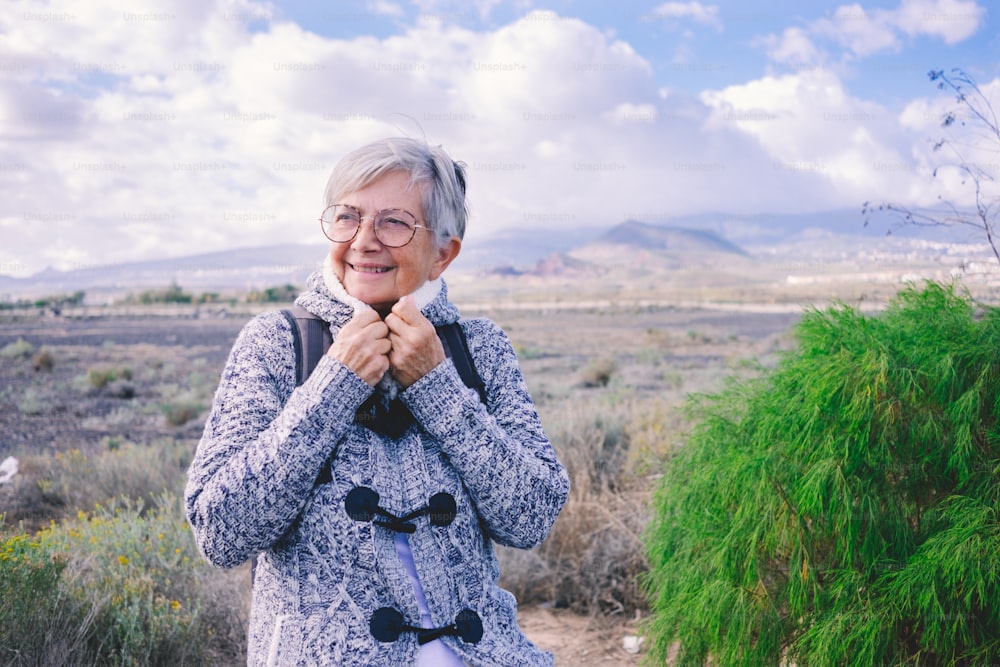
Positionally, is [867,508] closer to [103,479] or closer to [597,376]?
[103,479]

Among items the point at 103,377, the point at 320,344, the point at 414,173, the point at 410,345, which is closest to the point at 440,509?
the point at 410,345

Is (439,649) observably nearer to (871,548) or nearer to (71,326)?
(871,548)

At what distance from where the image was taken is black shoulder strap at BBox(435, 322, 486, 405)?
1.95 meters

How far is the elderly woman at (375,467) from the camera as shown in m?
1.66

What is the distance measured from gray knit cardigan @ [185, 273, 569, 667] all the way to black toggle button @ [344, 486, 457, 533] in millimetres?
16

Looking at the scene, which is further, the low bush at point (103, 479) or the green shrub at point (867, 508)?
the low bush at point (103, 479)

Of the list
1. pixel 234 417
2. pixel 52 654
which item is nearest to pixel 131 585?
pixel 52 654

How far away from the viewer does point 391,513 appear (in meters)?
1.72

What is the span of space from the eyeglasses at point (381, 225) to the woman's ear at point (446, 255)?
13 centimetres

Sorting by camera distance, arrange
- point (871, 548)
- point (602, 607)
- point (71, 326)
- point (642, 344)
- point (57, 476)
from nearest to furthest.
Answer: point (871, 548) → point (602, 607) → point (57, 476) → point (642, 344) → point (71, 326)

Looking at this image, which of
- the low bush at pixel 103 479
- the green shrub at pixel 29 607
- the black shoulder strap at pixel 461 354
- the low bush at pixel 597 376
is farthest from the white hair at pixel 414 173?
the low bush at pixel 597 376

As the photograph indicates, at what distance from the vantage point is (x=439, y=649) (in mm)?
1747

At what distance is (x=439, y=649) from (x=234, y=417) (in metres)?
0.67

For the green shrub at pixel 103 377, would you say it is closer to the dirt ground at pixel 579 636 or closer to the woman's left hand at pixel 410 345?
the dirt ground at pixel 579 636
